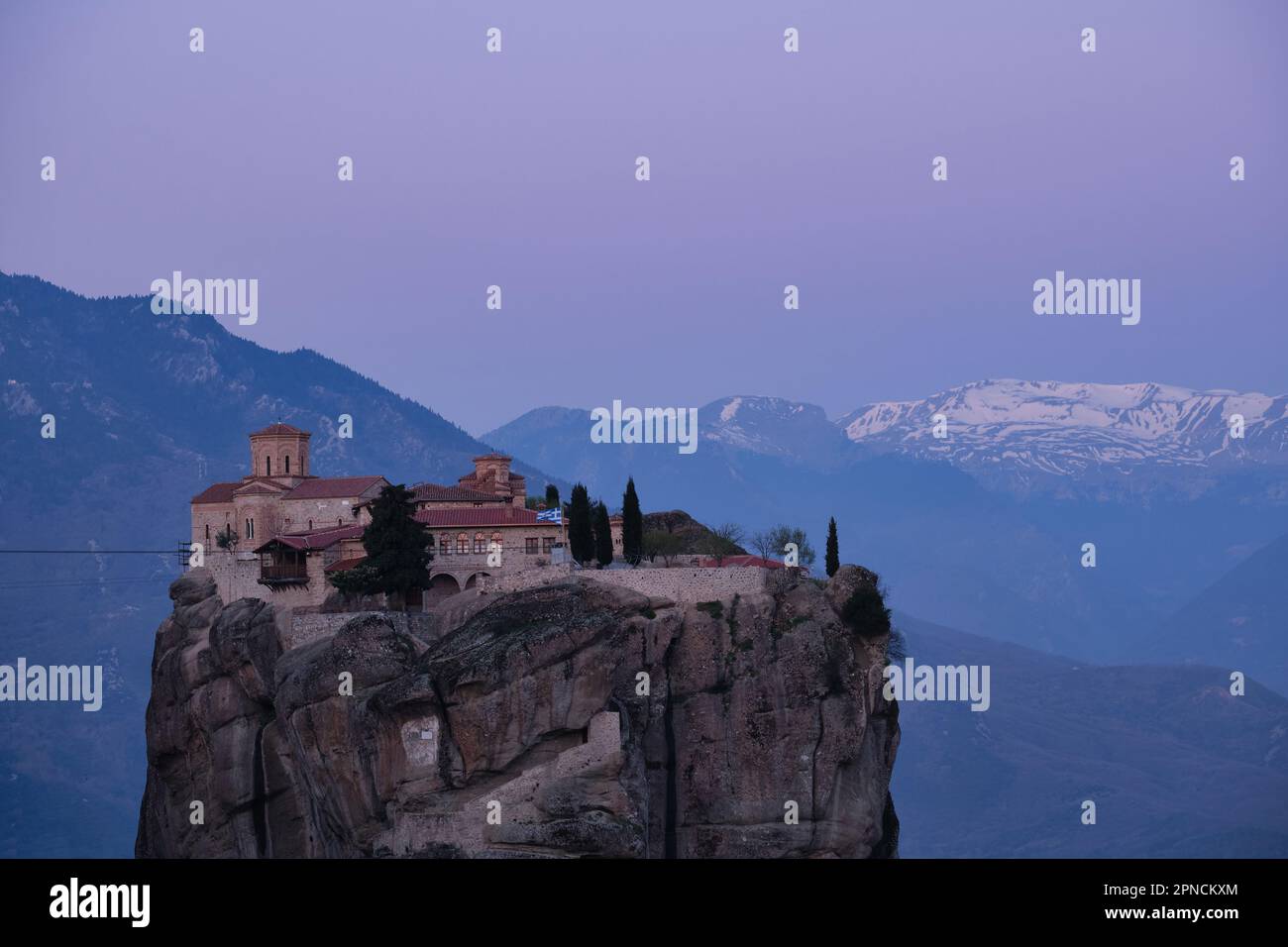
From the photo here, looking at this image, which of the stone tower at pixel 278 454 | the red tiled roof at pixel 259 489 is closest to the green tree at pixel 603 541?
the red tiled roof at pixel 259 489

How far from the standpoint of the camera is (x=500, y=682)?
6812cm

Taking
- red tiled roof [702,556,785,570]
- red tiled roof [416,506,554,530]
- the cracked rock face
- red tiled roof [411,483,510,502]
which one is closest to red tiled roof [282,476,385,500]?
red tiled roof [411,483,510,502]

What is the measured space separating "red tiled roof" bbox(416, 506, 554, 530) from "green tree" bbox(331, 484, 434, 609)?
180cm

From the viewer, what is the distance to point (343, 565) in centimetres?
8006

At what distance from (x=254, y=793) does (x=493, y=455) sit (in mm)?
18163

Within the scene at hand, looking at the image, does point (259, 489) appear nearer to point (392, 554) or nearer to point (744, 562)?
point (392, 554)

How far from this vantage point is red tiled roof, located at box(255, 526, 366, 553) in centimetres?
8125

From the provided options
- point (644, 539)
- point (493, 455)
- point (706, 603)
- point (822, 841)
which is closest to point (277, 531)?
point (493, 455)

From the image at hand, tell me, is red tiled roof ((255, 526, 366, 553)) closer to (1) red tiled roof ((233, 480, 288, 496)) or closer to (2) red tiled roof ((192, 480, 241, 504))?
(1) red tiled roof ((233, 480, 288, 496))

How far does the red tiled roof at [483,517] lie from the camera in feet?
260

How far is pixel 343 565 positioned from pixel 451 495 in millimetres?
5483

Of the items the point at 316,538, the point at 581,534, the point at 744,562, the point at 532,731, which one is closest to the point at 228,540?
the point at 316,538

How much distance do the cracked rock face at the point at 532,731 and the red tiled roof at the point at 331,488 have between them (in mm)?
5605
